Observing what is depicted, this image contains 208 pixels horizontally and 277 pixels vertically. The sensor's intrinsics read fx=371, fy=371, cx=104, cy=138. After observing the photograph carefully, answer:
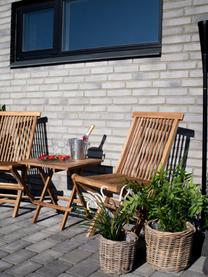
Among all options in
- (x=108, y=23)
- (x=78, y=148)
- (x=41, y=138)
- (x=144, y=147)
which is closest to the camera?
(x=144, y=147)

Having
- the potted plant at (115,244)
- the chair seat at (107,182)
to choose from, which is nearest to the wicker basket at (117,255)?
the potted plant at (115,244)

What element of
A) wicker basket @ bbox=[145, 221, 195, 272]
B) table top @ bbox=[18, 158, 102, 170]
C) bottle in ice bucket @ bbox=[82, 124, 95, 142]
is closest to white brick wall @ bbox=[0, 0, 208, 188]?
bottle in ice bucket @ bbox=[82, 124, 95, 142]

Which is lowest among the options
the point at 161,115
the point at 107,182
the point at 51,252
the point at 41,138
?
the point at 51,252

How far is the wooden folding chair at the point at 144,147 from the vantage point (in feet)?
10.8

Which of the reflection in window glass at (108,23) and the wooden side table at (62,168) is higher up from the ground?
the reflection in window glass at (108,23)

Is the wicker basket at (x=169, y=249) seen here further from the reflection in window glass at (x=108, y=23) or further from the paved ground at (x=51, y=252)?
the reflection in window glass at (x=108, y=23)

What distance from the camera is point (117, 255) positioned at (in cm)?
248

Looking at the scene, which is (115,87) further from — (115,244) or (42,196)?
(115,244)

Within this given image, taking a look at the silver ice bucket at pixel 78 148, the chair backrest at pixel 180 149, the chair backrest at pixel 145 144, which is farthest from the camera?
the silver ice bucket at pixel 78 148

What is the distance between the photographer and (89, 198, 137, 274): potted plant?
248 centimetres

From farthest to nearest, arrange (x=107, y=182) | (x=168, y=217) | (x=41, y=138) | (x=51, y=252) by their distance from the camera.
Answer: (x=41, y=138)
(x=107, y=182)
(x=51, y=252)
(x=168, y=217)

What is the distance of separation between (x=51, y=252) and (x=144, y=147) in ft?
4.28

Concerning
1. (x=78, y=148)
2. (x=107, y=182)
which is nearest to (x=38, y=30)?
(x=78, y=148)

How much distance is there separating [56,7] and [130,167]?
216 centimetres
